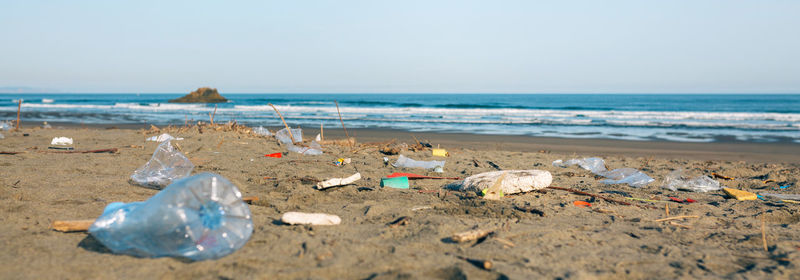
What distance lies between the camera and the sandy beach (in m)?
1.88

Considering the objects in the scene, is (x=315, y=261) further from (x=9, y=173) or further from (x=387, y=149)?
(x=387, y=149)

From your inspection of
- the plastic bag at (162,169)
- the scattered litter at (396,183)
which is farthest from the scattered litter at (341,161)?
the plastic bag at (162,169)

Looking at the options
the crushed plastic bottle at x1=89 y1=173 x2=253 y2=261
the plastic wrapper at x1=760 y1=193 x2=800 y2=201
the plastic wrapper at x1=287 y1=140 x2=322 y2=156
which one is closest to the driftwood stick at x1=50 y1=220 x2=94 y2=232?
the crushed plastic bottle at x1=89 y1=173 x2=253 y2=261

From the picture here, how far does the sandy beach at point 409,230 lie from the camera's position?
1.88m

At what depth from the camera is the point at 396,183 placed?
12.2 feet

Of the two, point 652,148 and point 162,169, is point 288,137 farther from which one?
point 652,148

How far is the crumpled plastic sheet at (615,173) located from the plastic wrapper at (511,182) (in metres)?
1.25

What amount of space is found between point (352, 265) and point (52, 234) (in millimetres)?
1493

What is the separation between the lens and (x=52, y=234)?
7.20 feet

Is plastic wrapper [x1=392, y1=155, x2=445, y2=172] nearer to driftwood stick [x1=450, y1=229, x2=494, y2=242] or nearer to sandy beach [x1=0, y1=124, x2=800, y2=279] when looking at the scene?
sandy beach [x1=0, y1=124, x2=800, y2=279]

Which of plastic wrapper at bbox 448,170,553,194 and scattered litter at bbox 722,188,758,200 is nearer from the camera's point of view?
plastic wrapper at bbox 448,170,553,194

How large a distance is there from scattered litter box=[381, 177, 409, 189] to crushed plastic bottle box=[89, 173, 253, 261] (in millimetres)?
1684

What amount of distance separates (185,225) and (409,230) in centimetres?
109

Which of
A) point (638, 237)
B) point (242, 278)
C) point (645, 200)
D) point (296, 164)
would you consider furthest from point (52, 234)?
point (645, 200)
